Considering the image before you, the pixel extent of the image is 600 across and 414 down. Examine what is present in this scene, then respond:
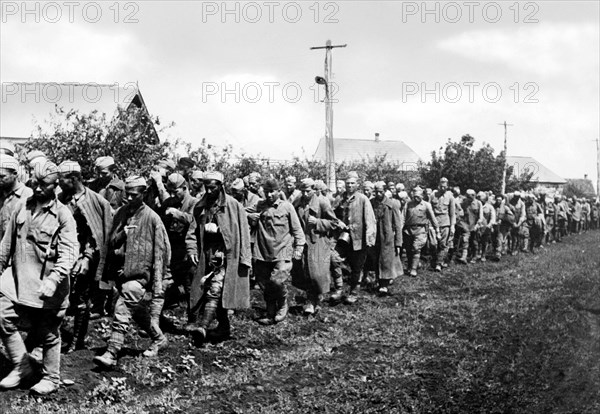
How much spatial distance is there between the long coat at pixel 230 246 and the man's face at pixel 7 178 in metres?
2.24

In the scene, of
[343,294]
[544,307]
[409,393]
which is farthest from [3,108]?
[409,393]

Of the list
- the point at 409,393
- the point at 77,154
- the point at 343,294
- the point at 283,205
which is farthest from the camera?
the point at 77,154

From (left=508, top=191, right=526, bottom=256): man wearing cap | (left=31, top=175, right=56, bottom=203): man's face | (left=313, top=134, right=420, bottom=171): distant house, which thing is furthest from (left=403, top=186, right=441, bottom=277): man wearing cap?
(left=313, top=134, right=420, bottom=171): distant house

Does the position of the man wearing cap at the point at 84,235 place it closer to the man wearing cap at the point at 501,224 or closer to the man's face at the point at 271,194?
the man's face at the point at 271,194

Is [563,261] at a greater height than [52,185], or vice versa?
[52,185]

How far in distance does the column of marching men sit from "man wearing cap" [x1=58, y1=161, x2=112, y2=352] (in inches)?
0.5

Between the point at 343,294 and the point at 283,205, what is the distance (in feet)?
9.42

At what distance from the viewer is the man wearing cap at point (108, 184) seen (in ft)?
28.4

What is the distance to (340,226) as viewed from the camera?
35.9ft

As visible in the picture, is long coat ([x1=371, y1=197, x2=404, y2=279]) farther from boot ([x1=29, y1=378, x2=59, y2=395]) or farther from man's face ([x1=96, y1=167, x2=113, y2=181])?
boot ([x1=29, y1=378, x2=59, y2=395])

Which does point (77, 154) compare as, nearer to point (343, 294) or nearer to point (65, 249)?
point (343, 294)

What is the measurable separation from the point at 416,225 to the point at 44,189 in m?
10.8

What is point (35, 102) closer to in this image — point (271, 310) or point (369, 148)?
point (271, 310)

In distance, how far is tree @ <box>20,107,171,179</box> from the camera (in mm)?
13047
